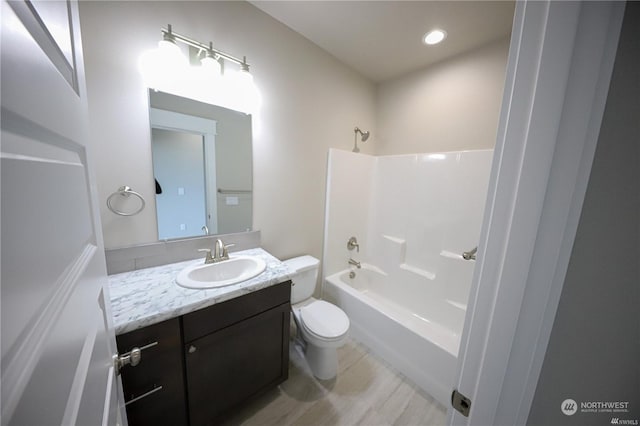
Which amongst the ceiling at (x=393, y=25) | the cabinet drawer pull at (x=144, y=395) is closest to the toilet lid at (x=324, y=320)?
the cabinet drawer pull at (x=144, y=395)

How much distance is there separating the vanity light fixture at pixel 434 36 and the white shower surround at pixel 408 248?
878mm

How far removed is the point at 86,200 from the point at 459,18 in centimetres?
223

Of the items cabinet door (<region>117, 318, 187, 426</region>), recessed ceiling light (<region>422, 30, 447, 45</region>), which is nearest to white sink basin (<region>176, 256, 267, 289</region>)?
cabinet door (<region>117, 318, 187, 426</region>)

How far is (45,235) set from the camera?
29cm

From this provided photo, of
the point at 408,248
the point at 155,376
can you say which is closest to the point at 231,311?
the point at 155,376

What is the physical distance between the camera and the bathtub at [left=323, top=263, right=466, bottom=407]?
1.42 metres

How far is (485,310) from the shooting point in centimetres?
45

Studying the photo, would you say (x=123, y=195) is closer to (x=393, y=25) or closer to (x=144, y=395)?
(x=144, y=395)

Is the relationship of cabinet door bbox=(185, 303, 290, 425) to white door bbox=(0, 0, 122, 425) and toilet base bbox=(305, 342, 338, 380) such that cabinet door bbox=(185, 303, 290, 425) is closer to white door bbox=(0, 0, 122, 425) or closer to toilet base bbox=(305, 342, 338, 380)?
toilet base bbox=(305, 342, 338, 380)

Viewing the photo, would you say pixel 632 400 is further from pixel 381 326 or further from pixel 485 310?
pixel 381 326

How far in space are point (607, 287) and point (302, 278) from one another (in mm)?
1593

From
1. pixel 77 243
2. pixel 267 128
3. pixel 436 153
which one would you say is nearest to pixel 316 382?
pixel 77 243

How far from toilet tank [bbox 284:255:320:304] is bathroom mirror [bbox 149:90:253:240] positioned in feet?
1.67

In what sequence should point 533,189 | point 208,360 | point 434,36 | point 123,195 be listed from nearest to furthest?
point 533,189 → point 208,360 → point 123,195 → point 434,36
